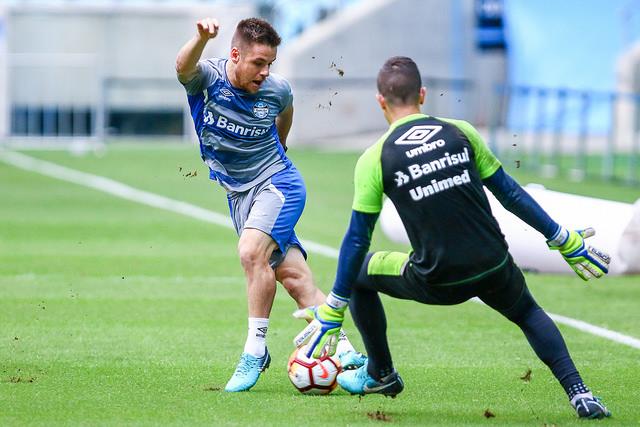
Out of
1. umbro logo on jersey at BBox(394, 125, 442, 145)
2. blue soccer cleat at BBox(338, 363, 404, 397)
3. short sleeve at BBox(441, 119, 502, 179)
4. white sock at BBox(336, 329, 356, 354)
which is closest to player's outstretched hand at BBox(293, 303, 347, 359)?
blue soccer cleat at BBox(338, 363, 404, 397)

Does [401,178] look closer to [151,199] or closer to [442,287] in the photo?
[442,287]

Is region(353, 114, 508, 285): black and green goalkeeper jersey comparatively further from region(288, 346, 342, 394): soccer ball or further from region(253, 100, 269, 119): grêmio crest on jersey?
region(253, 100, 269, 119): grêmio crest on jersey

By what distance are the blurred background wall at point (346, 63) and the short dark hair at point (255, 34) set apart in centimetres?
2214

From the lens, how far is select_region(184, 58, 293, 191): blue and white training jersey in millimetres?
8453

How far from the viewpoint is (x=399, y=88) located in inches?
273

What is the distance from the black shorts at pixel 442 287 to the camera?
6.99 metres

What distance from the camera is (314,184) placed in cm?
2608

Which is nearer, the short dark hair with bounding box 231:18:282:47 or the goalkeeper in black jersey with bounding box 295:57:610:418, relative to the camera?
the goalkeeper in black jersey with bounding box 295:57:610:418

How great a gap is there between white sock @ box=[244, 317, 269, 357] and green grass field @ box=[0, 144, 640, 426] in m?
0.21

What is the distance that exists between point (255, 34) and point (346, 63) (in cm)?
3662

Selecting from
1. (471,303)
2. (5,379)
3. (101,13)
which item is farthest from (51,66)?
(5,379)

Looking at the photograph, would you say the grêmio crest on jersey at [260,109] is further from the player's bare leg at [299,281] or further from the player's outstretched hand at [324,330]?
the player's outstretched hand at [324,330]

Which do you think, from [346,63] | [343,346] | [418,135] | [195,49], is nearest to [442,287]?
[418,135]

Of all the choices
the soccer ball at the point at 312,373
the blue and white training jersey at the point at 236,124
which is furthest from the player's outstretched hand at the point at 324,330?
the blue and white training jersey at the point at 236,124
